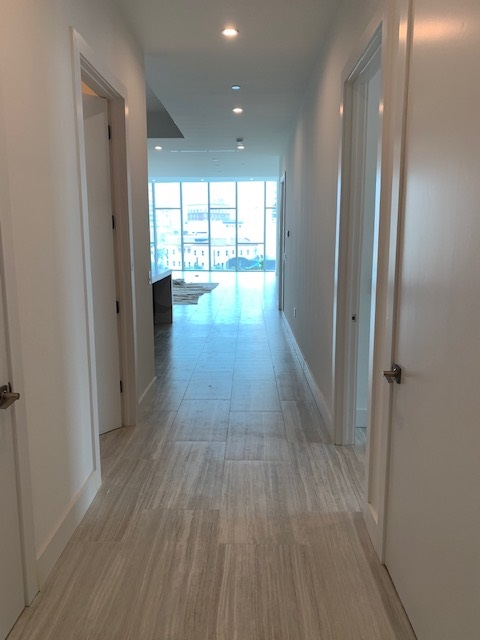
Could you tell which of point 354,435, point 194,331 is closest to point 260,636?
point 354,435

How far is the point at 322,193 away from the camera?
3.81 metres

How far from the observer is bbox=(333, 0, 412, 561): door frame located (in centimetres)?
179

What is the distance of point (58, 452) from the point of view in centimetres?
218

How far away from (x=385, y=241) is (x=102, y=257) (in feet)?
6.44

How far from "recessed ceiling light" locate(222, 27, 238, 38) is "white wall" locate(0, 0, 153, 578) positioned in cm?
106

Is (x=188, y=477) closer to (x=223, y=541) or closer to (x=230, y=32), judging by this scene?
(x=223, y=541)

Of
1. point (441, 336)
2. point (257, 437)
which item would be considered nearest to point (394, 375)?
point (441, 336)

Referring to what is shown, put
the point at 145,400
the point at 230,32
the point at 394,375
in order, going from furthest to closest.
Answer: the point at 145,400 < the point at 230,32 < the point at 394,375

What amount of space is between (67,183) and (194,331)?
485cm

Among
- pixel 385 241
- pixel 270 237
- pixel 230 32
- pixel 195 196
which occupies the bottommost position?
pixel 385 241

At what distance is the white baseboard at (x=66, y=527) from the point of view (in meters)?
1.98

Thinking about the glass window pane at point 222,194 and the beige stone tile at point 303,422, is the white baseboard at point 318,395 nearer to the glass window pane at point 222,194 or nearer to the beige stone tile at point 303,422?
the beige stone tile at point 303,422

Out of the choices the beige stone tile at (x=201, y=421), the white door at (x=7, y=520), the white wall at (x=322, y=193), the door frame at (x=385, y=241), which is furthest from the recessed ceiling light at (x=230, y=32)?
the beige stone tile at (x=201, y=421)

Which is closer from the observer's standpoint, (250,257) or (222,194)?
(222,194)
